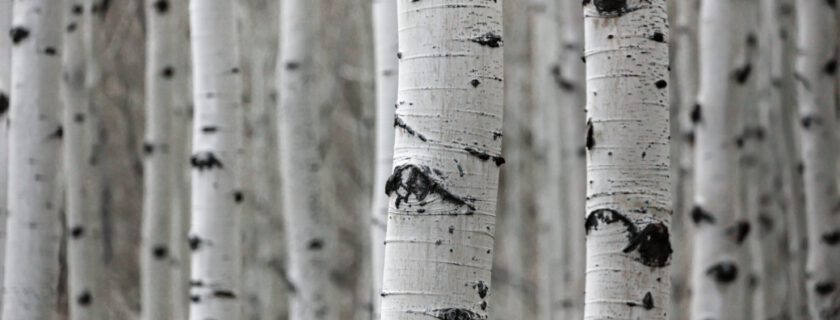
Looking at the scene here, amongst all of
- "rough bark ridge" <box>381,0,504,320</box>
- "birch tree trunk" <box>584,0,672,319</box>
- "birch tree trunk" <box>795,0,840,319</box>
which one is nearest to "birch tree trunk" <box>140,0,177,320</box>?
"birch tree trunk" <box>795,0,840,319</box>

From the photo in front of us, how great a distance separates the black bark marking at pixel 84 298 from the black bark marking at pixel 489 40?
3.07 m

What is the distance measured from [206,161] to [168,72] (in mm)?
1542

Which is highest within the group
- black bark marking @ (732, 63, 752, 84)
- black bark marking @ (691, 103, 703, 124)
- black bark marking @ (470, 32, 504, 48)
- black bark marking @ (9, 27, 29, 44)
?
black bark marking @ (732, 63, 752, 84)

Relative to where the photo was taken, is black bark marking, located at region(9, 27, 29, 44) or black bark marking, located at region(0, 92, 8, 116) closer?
black bark marking, located at region(9, 27, 29, 44)

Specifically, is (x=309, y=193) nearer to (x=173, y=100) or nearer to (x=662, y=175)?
(x=173, y=100)

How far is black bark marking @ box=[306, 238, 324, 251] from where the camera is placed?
3.88 m

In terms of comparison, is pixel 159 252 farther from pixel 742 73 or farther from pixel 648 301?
pixel 648 301

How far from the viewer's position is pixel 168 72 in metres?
4.55

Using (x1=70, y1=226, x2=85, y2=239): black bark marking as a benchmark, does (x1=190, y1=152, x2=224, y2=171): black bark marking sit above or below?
above

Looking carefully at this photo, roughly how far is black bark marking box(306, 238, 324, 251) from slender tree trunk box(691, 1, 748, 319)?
4.39 ft

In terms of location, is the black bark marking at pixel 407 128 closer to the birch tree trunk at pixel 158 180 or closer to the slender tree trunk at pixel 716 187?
the slender tree trunk at pixel 716 187

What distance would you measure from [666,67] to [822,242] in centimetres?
292

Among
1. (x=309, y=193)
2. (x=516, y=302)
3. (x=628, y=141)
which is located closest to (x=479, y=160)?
(x=628, y=141)

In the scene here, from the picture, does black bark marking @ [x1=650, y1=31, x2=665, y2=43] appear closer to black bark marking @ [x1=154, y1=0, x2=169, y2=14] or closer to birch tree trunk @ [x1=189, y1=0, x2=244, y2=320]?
birch tree trunk @ [x1=189, y1=0, x2=244, y2=320]
